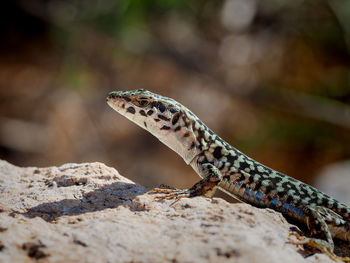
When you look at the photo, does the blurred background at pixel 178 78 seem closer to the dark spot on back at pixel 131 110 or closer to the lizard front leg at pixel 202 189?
the dark spot on back at pixel 131 110

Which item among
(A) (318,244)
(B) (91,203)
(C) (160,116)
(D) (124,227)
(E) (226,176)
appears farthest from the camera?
(C) (160,116)

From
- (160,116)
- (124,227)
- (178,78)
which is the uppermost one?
(178,78)

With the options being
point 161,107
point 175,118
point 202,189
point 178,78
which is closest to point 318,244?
point 202,189

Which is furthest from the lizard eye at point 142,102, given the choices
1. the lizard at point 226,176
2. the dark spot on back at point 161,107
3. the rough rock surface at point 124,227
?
the rough rock surface at point 124,227

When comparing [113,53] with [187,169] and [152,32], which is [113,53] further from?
[187,169]

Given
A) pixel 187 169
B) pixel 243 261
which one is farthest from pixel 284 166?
pixel 243 261

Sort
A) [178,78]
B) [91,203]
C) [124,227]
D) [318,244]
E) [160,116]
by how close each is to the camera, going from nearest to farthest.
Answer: [124,227], [318,244], [91,203], [160,116], [178,78]

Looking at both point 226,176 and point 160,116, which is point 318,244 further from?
point 160,116
